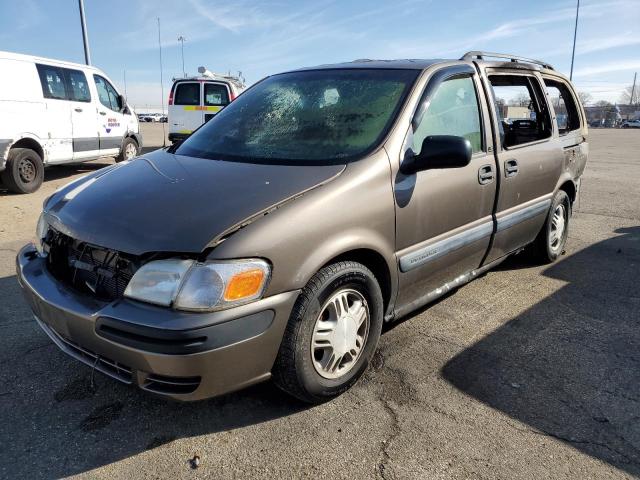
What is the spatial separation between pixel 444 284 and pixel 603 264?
2.43 metres

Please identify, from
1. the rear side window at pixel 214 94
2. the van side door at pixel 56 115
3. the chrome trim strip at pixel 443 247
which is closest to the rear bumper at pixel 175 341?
the chrome trim strip at pixel 443 247

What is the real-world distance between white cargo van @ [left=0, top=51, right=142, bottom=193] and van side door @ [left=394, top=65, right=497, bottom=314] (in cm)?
699

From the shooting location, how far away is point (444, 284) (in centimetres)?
332

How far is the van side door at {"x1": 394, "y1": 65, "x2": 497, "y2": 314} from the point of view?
2824 mm

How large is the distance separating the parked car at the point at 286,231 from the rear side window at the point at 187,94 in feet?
36.7

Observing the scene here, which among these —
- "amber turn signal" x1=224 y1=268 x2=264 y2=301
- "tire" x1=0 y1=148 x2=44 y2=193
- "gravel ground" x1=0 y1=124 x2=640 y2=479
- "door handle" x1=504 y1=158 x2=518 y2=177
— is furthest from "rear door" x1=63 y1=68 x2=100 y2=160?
"amber turn signal" x1=224 y1=268 x2=264 y2=301

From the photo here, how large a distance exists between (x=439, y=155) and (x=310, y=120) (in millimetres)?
820

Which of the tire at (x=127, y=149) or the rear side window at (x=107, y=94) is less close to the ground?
the rear side window at (x=107, y=94)

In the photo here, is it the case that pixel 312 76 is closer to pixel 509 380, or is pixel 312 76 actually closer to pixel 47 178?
pixel 509 380

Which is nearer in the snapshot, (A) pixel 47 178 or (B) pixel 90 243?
(B) pixel 90 243

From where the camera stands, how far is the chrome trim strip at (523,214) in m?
3.68

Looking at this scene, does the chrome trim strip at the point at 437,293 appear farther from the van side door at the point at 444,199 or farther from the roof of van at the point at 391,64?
the roof of van at the point at 391,64

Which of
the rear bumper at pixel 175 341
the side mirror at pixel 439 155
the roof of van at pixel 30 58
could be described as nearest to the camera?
the rear bumper at pixel 175 341

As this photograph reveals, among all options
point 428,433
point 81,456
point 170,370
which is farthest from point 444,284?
point 81,456
